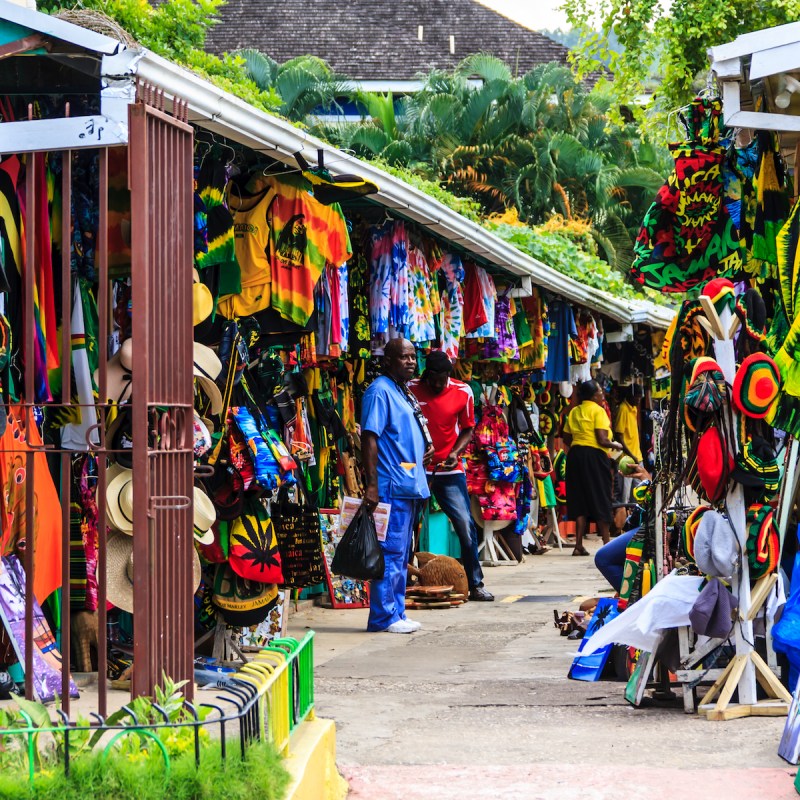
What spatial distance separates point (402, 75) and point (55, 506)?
30674mm

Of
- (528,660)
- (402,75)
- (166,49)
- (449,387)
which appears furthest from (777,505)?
(402,75)

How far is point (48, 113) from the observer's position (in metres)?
6.03

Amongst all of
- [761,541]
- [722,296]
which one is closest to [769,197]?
[722,296]

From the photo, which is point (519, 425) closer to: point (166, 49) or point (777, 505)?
point (166, 49)

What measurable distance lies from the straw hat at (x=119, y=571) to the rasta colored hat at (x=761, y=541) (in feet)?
8.32

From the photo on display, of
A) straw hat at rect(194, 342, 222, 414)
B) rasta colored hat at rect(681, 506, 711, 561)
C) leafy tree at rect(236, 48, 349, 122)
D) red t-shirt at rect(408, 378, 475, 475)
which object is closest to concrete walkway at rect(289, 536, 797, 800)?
rasta colored hat at rect(681, 506, 711, 561)

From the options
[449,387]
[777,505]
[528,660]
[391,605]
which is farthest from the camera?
[449,387]

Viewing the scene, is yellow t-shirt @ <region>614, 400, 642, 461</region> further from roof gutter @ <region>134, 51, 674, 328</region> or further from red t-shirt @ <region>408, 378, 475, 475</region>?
red t-shirt @ <region>408, 378, 475, 475</region>

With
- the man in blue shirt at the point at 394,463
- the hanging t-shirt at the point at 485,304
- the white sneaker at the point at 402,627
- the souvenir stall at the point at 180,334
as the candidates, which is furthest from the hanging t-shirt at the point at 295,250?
the hanging t-shirt at the point at 485,304

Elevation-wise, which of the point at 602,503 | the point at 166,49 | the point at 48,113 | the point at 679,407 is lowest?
the point at 602,503

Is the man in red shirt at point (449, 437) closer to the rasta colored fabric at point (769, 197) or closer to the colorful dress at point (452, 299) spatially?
the colorful dress at point (452, 299)

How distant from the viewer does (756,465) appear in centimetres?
626

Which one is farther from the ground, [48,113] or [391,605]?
[48,113]

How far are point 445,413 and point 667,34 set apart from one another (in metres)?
6.77
